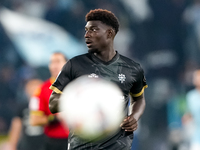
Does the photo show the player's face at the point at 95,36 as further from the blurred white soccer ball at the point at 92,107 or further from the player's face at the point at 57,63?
the player's face at the point at 57,63

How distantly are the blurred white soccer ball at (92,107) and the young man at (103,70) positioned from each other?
47 mm

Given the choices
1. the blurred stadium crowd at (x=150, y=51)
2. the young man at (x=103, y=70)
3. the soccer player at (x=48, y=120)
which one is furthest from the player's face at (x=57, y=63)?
the blurred stadium crowd at (x=150, y=51)

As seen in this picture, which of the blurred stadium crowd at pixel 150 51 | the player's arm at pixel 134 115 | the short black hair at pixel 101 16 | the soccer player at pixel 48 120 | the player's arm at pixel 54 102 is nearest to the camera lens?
the player's arm at pixel 54 102

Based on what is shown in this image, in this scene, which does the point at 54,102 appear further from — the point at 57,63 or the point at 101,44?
the point at 57,63

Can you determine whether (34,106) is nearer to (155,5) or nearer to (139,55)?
(139,55)

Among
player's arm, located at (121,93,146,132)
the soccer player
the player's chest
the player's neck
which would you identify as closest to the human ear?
the player's neck

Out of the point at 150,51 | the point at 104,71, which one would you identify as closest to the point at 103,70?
the point at 104,71

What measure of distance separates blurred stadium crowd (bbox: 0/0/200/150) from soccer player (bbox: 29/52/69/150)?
14.0 ft

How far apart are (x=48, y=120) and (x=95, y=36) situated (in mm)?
1879

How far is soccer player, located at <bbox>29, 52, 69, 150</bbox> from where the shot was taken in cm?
466

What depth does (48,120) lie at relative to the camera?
15.6 ft

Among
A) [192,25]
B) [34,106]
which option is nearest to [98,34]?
[34,106]

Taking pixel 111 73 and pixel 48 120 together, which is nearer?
pixel 111 73

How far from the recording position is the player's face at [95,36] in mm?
3181
